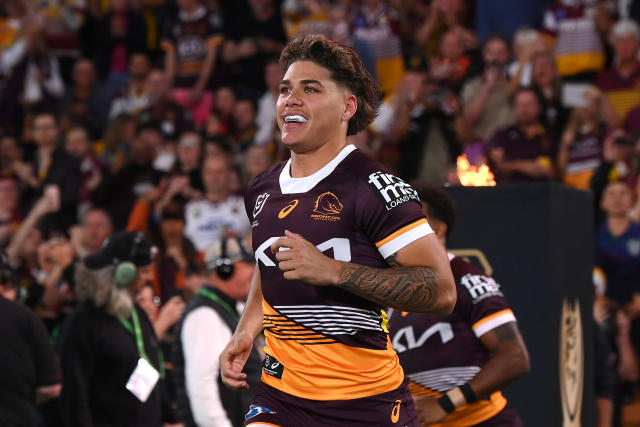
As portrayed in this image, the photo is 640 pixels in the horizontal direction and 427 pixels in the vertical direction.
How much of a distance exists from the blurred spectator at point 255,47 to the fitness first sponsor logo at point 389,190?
1031 cm

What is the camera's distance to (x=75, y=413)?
19.4 feet

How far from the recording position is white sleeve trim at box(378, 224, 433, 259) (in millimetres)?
3535

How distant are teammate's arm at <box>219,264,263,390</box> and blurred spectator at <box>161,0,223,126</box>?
32.4ft

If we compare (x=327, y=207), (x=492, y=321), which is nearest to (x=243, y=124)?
(x=492, y=321)

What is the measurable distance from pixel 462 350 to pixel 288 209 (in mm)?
1707

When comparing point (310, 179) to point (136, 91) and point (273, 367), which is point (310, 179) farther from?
point (136, 91)

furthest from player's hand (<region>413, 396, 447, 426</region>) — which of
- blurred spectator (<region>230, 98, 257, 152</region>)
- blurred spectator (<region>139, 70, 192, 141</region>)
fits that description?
blurred spectator (<region>139, 70, 192, 141</region>)

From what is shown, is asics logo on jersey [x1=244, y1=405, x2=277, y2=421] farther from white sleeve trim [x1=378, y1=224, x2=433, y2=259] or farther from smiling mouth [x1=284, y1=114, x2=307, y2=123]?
smiling mouth [x1=284, y1=114, x2=307, y2=123]

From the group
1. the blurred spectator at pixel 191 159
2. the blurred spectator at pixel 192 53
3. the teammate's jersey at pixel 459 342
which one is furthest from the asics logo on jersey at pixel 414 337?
the blurred spectator at pixel 192 53

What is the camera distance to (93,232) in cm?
1105

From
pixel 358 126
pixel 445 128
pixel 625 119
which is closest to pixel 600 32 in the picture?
pixel 625 119

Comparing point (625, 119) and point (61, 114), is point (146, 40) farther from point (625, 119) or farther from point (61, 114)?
point (625, 119)

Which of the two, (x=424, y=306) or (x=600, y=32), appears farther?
(x=600, y=32)

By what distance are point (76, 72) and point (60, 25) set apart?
3.91 ft
